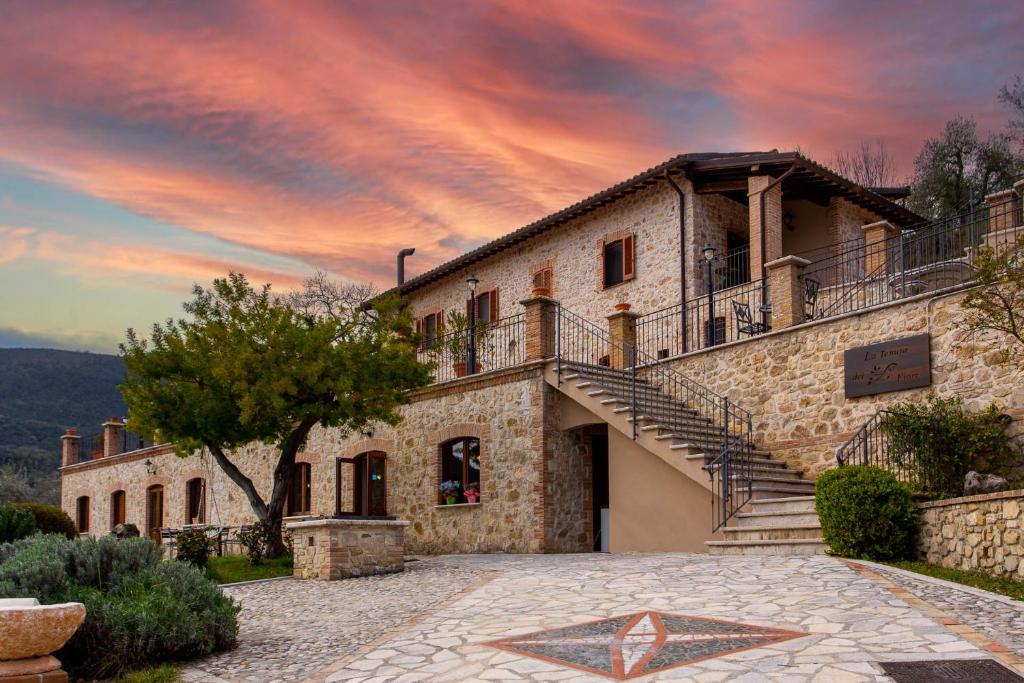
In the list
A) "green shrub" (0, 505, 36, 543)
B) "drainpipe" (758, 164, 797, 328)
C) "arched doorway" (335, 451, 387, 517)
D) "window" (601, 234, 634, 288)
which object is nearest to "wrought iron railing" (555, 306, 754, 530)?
"drainpipe" (758, 164, 797, 328)

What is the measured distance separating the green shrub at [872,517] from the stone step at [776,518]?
1.04 metres

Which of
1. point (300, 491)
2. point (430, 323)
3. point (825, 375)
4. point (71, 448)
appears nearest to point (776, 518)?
point (825, 375)

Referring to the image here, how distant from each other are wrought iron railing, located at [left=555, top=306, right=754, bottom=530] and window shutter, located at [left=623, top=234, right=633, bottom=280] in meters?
2.71

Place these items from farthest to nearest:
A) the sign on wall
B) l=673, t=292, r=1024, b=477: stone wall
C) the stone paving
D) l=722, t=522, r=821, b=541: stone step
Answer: the sign on wall
l=673, t=292, r=1024, b=477: stone wall
l=722, t=522, r=821, b=541: stone step
the stone paving

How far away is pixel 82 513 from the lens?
32.3 meters

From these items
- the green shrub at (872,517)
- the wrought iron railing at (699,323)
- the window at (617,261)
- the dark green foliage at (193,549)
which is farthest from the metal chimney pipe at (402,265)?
the green shrub at (872,517)

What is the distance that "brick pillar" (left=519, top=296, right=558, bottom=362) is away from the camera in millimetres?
15719

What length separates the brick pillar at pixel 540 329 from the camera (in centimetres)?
1572

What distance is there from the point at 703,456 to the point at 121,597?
7.77 meters

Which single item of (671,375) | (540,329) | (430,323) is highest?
(430,323)

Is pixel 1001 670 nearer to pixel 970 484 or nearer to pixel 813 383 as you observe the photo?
pixel 970 484

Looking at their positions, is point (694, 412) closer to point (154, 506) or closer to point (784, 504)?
point (784, 504)

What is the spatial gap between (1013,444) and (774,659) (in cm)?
674

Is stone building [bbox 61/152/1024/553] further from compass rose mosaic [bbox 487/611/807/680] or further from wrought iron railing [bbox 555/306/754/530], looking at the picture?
compass rose mosaic [bbox 487/611/807/680]
